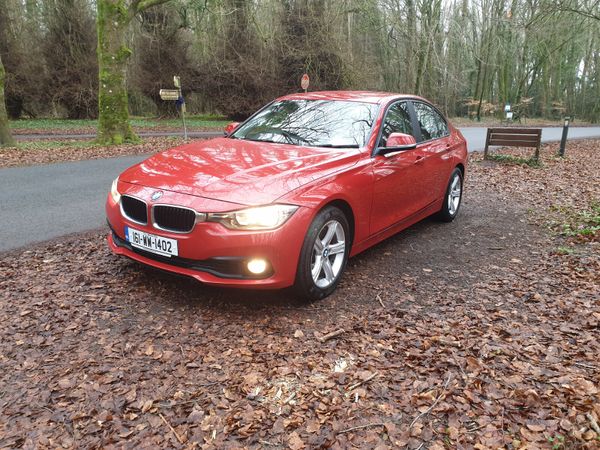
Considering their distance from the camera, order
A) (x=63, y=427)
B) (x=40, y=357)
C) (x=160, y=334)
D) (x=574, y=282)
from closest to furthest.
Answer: (x=63, y=427)
(x=40, y=357)
(x=160, y=334)
(x=574, y=282)

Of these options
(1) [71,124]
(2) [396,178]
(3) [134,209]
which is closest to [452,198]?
(2) [396,178]

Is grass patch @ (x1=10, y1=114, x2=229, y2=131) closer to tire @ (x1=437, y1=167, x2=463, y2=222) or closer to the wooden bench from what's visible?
the wooden bench

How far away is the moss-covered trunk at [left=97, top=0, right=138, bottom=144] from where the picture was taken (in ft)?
43.8

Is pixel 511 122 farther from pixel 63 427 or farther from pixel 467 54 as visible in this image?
pixel 63 427

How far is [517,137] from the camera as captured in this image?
39.2 feet

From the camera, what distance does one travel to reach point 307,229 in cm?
337

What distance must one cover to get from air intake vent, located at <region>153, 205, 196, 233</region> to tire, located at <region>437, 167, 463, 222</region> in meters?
3.80

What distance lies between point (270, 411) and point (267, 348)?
620mm

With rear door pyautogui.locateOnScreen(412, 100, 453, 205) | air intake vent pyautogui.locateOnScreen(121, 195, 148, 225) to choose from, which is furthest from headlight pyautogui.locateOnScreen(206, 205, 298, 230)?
rear door pyautogui.locateOnScreen(412, 100, 453, 205)

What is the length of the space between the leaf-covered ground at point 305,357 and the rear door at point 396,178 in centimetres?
52

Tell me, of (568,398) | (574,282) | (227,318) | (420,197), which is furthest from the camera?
(420,197)

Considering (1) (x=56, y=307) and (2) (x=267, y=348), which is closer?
(2) (x=267, y=348)

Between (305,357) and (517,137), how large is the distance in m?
11.0

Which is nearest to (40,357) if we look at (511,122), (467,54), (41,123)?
(41,123)
